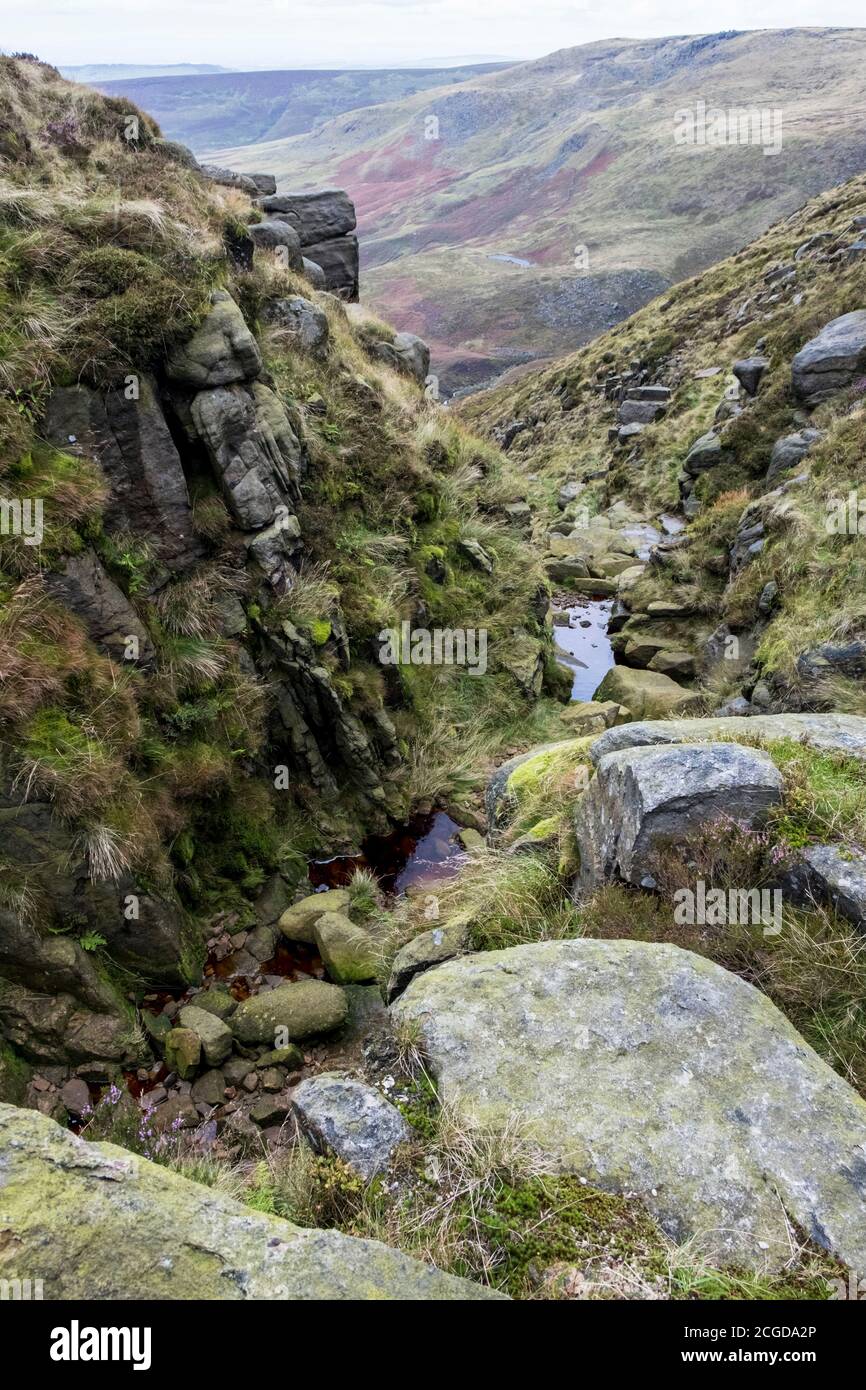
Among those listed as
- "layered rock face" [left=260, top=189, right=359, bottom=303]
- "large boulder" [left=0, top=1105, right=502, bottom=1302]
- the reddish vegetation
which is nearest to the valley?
"large boulder" [left=0, top=1105, right=502, bottom=1302]

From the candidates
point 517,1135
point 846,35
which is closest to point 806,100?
point 846,35

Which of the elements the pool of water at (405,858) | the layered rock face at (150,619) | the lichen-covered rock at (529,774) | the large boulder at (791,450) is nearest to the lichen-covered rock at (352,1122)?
the layered rock face at (150,619)

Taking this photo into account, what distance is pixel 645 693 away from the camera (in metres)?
13.4

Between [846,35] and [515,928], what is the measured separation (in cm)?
18734

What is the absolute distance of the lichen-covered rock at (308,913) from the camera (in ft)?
26.6

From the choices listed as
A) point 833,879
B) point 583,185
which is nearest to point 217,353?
point 833,879

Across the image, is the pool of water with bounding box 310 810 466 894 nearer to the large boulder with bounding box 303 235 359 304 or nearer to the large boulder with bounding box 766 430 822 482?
the large boulder with bounding box 766 430 822 482

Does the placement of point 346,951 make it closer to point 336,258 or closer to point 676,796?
point 676,796

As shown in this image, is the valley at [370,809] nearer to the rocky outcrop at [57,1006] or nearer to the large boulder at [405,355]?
the rocky outcrop at [57,1006]

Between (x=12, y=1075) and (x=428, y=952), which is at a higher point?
(x=428, y=952)

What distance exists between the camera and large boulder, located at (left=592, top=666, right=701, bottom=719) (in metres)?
12.6

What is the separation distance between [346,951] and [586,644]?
12.0 m

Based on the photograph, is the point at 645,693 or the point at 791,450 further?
the point at 791,450

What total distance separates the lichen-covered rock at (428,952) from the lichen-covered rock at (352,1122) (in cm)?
180
